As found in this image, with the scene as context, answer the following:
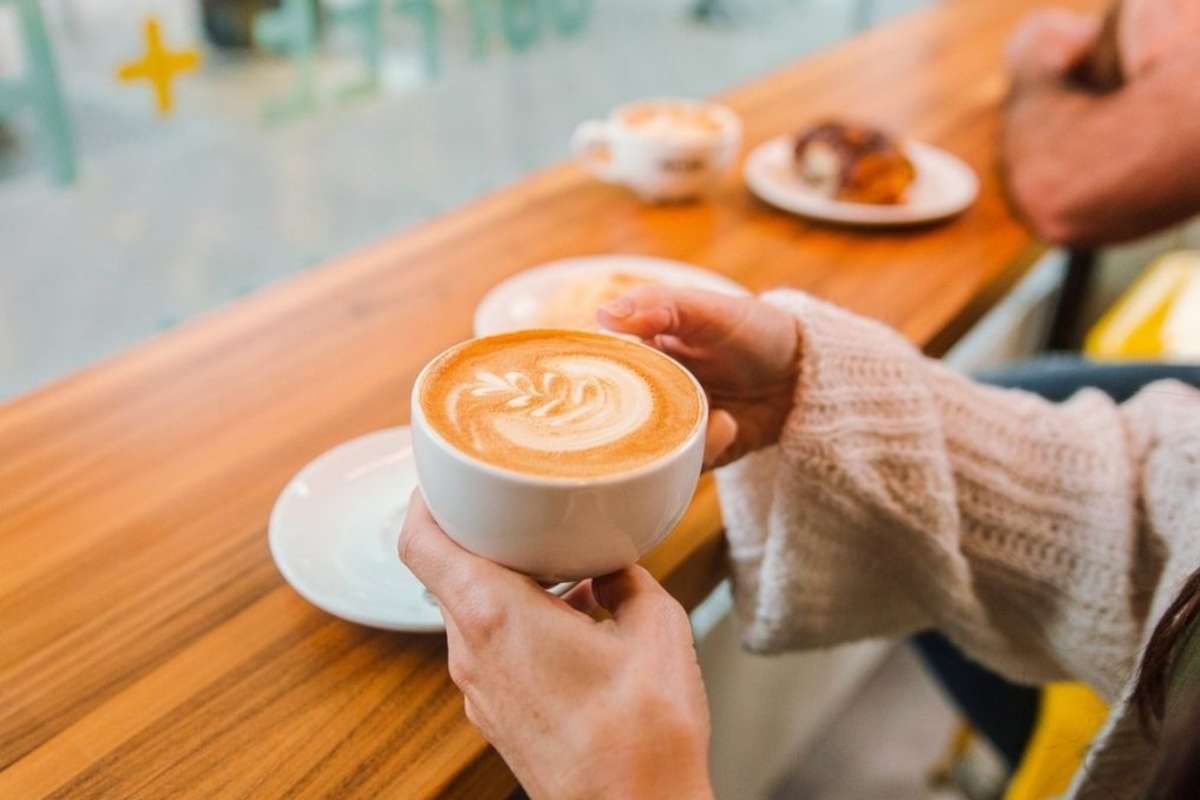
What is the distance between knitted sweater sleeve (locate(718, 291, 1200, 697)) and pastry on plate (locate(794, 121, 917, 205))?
481 millimetres

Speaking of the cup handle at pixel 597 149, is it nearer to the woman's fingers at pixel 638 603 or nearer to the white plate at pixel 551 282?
the white plate at pixel 551 282

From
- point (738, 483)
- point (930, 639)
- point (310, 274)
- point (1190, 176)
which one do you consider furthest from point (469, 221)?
point (1190, 176)

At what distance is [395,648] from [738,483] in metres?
0.27

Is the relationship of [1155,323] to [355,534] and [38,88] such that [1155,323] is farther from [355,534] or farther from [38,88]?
[38,88]

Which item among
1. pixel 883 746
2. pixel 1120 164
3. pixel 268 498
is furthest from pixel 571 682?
pixel 883 746

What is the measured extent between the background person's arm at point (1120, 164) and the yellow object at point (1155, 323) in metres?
0.40

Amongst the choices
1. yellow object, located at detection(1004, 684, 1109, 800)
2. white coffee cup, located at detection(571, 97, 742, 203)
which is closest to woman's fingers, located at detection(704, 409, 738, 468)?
yellow object, located at detection(1004, 684, 1109, 800)

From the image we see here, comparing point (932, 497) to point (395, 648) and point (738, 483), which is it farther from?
point (395, 648)

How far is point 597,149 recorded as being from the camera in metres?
1.30

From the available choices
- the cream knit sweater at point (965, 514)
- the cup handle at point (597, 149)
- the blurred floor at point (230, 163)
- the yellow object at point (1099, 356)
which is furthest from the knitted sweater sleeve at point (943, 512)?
the blurred floor at point (230, 163)

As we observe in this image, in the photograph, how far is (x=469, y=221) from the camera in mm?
1205

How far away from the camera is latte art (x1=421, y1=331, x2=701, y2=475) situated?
493 millimetres

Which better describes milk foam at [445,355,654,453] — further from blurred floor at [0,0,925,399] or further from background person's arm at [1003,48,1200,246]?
background person's arm at [1003,48,1200,246]

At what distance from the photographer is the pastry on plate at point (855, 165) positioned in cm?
125
